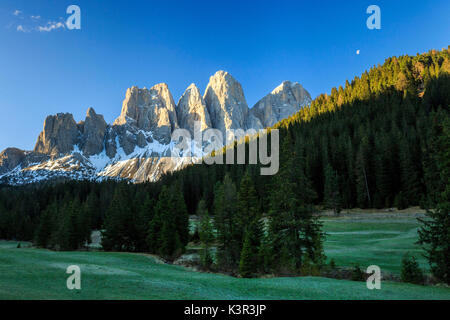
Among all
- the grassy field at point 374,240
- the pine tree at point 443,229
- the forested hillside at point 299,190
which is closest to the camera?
the pine tree at point 443,229

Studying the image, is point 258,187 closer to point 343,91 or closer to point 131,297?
point 131,297

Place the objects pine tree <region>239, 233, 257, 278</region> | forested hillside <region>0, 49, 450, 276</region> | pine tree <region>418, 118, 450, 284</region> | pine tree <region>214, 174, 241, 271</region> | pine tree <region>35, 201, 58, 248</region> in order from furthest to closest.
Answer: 1. pine tree <region>35, 201, 58, 248</region>
2. pine tree <region>214, 174, 241, 271</region>
3. forested hillside <region>0, 49, 450, 276</region>
4. pine tree <region>239, 233, 257, 278</region>
5. pine tree <region>418, 118, 450, 284</region>

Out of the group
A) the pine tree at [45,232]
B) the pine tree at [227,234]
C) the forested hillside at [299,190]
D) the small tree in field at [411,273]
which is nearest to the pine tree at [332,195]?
the forested hillside at [299,190]

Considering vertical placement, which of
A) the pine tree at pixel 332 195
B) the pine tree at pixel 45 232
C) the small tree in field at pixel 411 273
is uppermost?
the pine tree at pixel 332 195

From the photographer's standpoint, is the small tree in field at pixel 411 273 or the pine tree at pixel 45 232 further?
the pine tree at pixel 45 232

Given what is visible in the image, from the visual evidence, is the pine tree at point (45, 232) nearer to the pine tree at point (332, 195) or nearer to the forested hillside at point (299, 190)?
the forested hillside at point (299, 190)

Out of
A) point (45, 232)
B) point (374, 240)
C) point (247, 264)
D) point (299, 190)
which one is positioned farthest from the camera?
point (45, 232)

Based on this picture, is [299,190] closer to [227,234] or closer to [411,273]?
[411,273]

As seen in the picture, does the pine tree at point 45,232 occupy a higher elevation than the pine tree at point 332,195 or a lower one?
lower

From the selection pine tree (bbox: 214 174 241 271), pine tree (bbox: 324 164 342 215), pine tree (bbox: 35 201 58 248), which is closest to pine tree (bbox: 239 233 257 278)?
pine tree (bbox: 214 174 241 271)

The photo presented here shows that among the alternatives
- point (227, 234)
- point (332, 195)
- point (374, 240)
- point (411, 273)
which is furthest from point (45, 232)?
point (411, 273)

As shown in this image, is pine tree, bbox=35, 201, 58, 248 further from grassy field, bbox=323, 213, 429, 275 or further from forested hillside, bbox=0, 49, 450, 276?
grassy field, bbox=323, 213, 429, 275

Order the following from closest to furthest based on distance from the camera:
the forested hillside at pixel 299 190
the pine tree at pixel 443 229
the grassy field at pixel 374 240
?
1. the pine tree at pixel 443 229
2. the grassy field at pixel 374 240
3. the forested hillside at pixel 299 190

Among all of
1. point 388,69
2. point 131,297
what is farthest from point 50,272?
point 388,69
